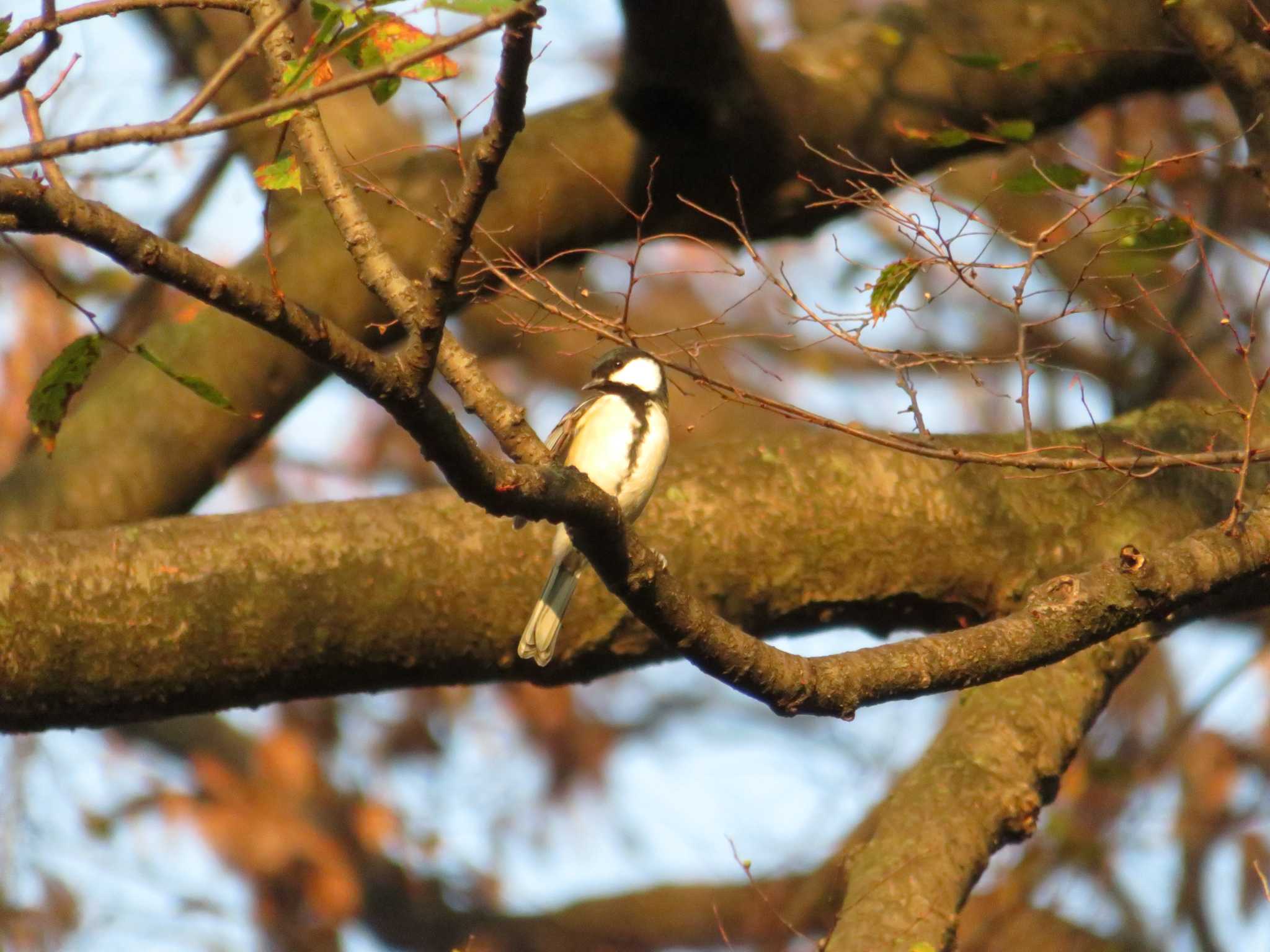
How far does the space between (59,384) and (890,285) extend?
1377mm

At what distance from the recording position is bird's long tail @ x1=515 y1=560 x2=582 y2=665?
3291 mm

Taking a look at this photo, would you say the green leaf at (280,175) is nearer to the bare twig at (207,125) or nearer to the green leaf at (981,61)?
the bare twig at (207,125)

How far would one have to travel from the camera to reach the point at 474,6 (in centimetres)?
146

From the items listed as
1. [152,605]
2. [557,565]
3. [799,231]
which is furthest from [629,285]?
[799,231]

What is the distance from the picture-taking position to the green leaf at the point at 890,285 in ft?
7.52

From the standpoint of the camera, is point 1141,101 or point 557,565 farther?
point 1141,101

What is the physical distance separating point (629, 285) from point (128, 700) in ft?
5.63

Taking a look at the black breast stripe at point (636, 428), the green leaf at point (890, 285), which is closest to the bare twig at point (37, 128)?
the green leaf at point (890, 285)

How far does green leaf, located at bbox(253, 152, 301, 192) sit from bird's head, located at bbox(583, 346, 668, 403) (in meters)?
2.05

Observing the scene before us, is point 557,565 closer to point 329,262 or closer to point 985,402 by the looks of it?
point 329,262

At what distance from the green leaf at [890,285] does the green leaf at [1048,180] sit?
483 millimetres

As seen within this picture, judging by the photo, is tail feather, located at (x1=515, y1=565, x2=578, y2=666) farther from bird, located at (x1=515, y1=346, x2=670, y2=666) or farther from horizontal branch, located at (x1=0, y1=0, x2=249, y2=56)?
horizontal branch, located at (x1=0, y1=0, x2=249, y2=56)

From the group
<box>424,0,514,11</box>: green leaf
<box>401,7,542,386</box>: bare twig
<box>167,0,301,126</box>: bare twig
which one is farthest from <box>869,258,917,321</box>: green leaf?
<box>167,0,301,126</box>: bare twig

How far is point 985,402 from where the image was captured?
8836mm
